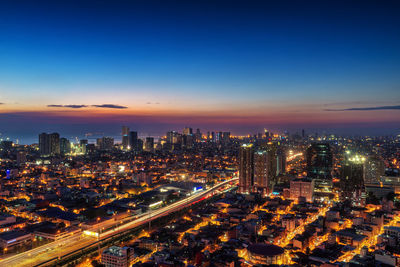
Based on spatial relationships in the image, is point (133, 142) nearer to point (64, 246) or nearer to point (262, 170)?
point (262, 170)

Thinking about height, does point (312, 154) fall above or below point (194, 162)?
above

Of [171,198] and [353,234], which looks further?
[171,198]

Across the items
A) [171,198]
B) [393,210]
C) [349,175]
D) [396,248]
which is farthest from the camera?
[349,175]

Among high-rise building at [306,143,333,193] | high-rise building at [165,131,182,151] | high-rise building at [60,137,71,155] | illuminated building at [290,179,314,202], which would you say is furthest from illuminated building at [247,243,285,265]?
high-rise building at [60,137,71,155]

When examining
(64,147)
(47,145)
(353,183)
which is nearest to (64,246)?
(353,183)

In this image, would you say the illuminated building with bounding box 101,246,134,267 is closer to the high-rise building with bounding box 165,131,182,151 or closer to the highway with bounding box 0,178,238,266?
the highway with bounding box 0,178,238,266

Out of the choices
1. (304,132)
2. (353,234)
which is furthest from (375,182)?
(304,132)

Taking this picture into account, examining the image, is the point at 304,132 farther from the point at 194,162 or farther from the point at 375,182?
the point at 375,182

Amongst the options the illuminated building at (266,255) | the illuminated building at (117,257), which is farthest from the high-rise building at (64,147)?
the illuminated building at (266,255)
